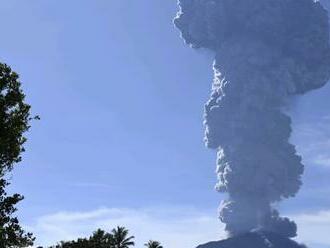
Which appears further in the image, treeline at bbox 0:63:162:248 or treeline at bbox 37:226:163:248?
treeline at bbox 37:226:163:248

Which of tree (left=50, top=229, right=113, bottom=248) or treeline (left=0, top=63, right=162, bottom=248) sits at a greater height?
tree (left=50, top=229, right=113, bottom=248)

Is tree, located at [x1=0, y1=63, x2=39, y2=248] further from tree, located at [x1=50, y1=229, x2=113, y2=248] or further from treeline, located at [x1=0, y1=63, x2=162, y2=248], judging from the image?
tree, located at [x1=50, y1=229, x2=113, y2=248]

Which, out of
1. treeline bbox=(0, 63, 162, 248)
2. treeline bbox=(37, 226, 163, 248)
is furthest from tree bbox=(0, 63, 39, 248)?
treeline bbox=(37, 226, 163, 248)

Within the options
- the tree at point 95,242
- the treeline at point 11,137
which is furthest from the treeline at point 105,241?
the treeline at point 11,137

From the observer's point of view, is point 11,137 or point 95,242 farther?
point 95,242

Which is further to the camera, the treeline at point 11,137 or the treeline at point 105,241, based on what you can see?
the treeline at point 105,241

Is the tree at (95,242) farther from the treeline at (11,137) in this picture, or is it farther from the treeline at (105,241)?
the treeline at (11,137)

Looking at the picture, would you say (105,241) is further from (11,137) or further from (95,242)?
(11,137)

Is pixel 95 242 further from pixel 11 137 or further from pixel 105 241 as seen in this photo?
pixel 11 137

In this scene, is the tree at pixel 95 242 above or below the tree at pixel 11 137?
above

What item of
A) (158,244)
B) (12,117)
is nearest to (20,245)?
(12,117)

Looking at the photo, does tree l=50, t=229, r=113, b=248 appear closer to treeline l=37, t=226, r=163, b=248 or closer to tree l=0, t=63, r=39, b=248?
treeline l=37, t=226, r=163, b=248

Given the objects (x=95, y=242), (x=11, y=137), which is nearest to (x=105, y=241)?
(x=95, y=242)

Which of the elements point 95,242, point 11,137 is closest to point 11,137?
point 11,137
